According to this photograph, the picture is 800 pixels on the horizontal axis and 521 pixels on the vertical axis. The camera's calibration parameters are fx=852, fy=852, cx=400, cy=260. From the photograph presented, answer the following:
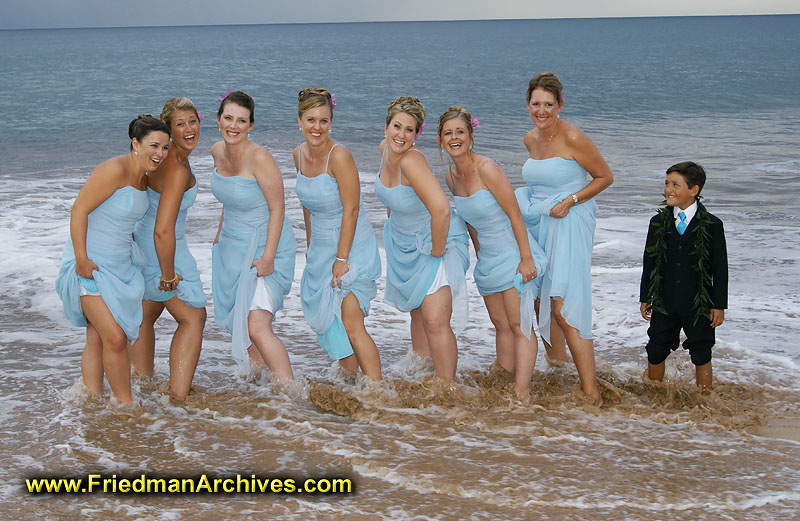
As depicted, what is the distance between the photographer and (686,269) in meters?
5.29

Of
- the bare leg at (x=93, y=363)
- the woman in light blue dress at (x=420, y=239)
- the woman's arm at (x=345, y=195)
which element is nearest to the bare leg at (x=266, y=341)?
the woman's arm at (x=345, y=195)

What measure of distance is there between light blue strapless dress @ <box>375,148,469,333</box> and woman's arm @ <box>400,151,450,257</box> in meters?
0.15

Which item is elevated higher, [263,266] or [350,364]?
[263,266]

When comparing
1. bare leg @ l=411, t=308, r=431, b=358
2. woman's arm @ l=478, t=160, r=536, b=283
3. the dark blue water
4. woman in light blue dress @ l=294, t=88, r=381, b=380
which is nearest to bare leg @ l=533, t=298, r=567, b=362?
bare leg @ l=411, t=308, r=431, b=358

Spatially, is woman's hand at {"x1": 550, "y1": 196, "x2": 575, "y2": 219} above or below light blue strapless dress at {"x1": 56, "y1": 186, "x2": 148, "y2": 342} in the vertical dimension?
above

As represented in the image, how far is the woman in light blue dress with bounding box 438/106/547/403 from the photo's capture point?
5.27m

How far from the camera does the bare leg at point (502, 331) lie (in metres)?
5.68

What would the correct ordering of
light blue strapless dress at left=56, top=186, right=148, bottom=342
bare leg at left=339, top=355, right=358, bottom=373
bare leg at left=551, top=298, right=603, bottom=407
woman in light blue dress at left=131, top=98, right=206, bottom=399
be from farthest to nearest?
bare leg at left=339, top=355, right=358, bottom=373 < bare leg at left=551, top=298, right=603, bottom=407 < woman in light blue dress at left=131, top=98, right=206, bottom=399 < light blue strapless dress at left=56, top=186, right=148, bottom=342

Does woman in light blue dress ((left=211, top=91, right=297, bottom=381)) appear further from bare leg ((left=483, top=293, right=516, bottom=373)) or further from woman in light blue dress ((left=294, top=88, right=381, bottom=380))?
bare leg ((left=483, top=293, right=516, bottom=373))

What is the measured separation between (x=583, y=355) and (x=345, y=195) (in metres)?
1.85

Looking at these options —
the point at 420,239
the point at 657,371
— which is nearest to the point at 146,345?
the point at 420,239

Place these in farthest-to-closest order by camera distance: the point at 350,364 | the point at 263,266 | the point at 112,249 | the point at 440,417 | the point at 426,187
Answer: the point at 350,364
the point at 263,266
the point at 440,417
the point at 426,187
the point at 112,249

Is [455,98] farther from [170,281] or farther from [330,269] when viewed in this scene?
[170,281]

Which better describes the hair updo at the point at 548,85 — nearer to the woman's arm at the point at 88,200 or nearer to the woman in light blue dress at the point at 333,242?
the woman in light blue dress at the point at 333,242
